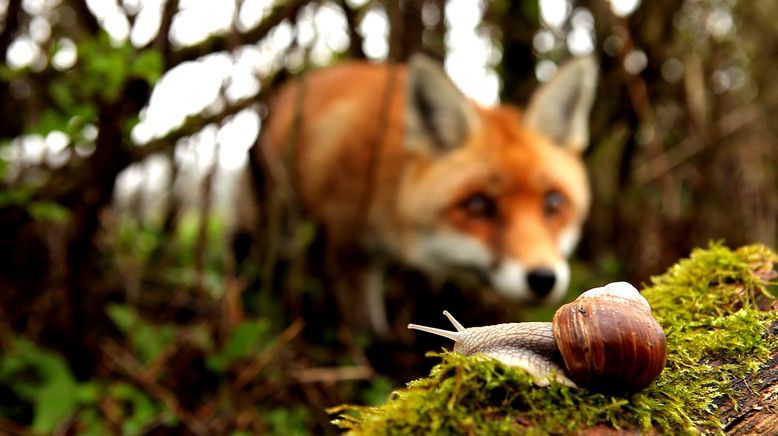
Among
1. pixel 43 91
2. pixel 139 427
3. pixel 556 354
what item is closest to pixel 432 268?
pixel 139 427

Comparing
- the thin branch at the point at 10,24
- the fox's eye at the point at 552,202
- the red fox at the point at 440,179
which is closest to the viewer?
the thin branch at the point at 10,24

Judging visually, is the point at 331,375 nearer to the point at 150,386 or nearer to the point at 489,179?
the point at 150,386

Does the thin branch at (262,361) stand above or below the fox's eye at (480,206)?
below

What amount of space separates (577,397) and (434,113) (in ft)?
13.6

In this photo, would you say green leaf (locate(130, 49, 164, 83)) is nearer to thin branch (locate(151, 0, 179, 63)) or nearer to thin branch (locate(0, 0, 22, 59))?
thin branch (locate(151, 0, 179, 63))

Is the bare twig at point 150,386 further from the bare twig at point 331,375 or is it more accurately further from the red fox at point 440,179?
the red fox at point 440,179

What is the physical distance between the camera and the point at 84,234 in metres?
3.95

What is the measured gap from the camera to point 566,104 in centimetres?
565

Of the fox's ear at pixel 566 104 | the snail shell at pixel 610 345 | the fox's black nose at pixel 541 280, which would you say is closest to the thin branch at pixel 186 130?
the fox's black nose at pixel 541 280

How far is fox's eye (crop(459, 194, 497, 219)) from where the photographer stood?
5.13 meters

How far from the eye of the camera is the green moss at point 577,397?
51.8 inches

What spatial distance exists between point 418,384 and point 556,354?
0.29 meters

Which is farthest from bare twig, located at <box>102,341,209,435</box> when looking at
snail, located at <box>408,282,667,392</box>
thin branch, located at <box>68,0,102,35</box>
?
snail, located at <box>408,282,667,392</box>

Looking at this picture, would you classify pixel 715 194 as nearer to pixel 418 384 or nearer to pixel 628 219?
pixel 628 219
